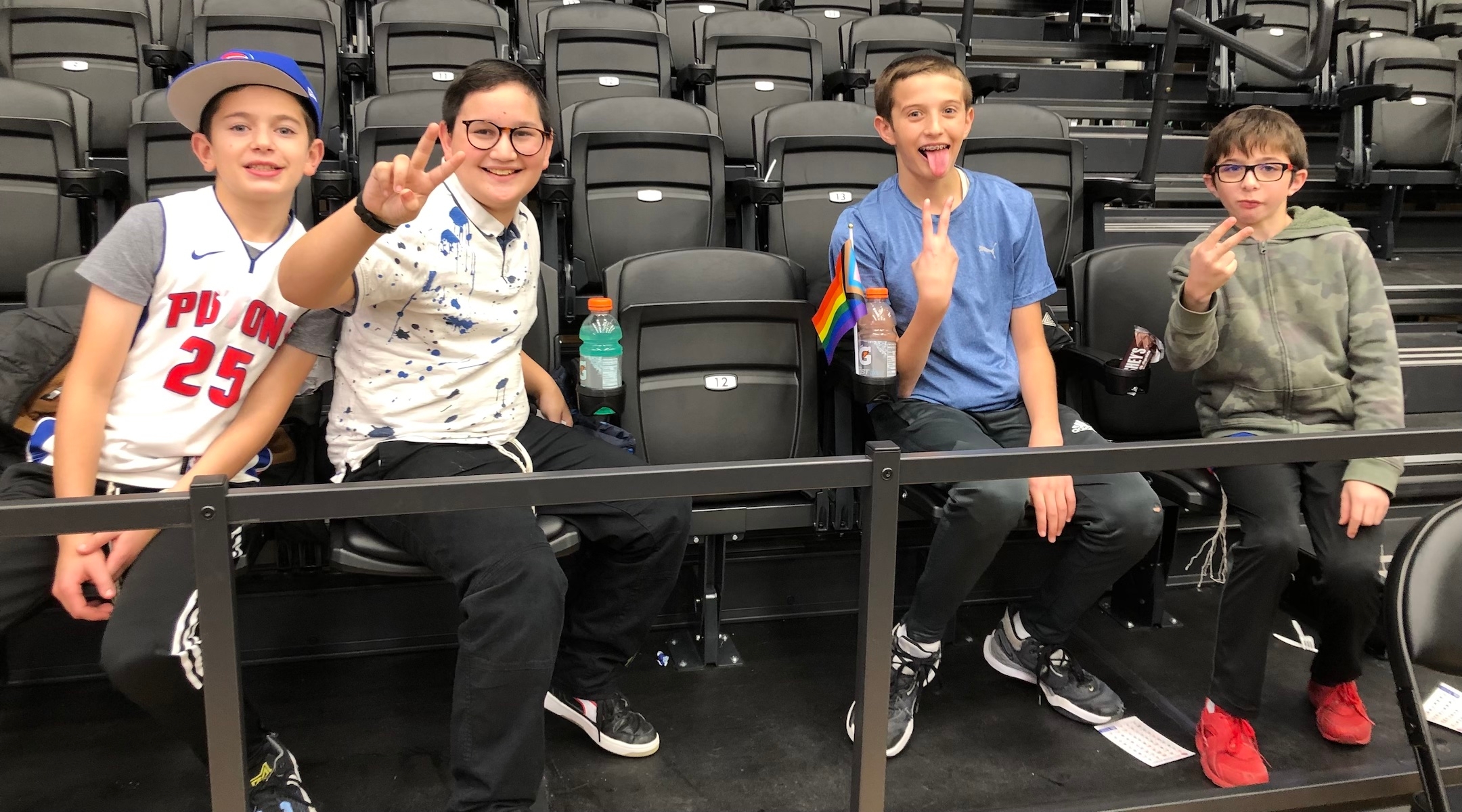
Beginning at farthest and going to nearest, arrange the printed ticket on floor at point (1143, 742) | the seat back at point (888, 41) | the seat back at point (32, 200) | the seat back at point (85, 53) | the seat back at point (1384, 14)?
the seat back at point (1384, 14), the seat back at point (888, 41), the seat back at point (85, 53), the seat back at point (32, 200), the printed ticket on floor at point (1143, 742)

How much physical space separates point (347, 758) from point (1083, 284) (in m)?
1.95

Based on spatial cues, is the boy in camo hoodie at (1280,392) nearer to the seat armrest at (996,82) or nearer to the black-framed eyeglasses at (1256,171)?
the black-framed eyeglasses at (1256,171)

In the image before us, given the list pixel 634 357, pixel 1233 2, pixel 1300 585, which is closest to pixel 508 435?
pixel 634 357

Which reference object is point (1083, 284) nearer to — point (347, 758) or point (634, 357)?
point (634, 357)

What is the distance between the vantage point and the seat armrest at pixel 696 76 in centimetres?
372

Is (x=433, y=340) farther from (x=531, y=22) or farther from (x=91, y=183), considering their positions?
(x=531, y=22)

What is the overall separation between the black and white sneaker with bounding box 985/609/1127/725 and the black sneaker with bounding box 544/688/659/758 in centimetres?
82

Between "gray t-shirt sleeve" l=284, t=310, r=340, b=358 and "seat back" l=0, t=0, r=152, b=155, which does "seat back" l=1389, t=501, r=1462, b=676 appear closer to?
"gray t-shirt sleeve" l=284, t=310, r=340, b=358

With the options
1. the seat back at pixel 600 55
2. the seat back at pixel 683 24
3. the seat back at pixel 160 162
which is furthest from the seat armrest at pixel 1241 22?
the seat back at pixel 160 162

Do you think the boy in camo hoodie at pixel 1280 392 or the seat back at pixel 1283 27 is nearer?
the boy in camo hoodie at pixel 1280 392

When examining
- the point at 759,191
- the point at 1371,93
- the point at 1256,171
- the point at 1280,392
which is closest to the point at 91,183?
the point at 759,191

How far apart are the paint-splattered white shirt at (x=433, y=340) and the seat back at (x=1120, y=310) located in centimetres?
140

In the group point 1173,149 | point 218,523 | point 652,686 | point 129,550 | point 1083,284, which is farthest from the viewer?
point 1173,149

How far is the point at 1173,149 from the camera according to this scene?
4371 mm
